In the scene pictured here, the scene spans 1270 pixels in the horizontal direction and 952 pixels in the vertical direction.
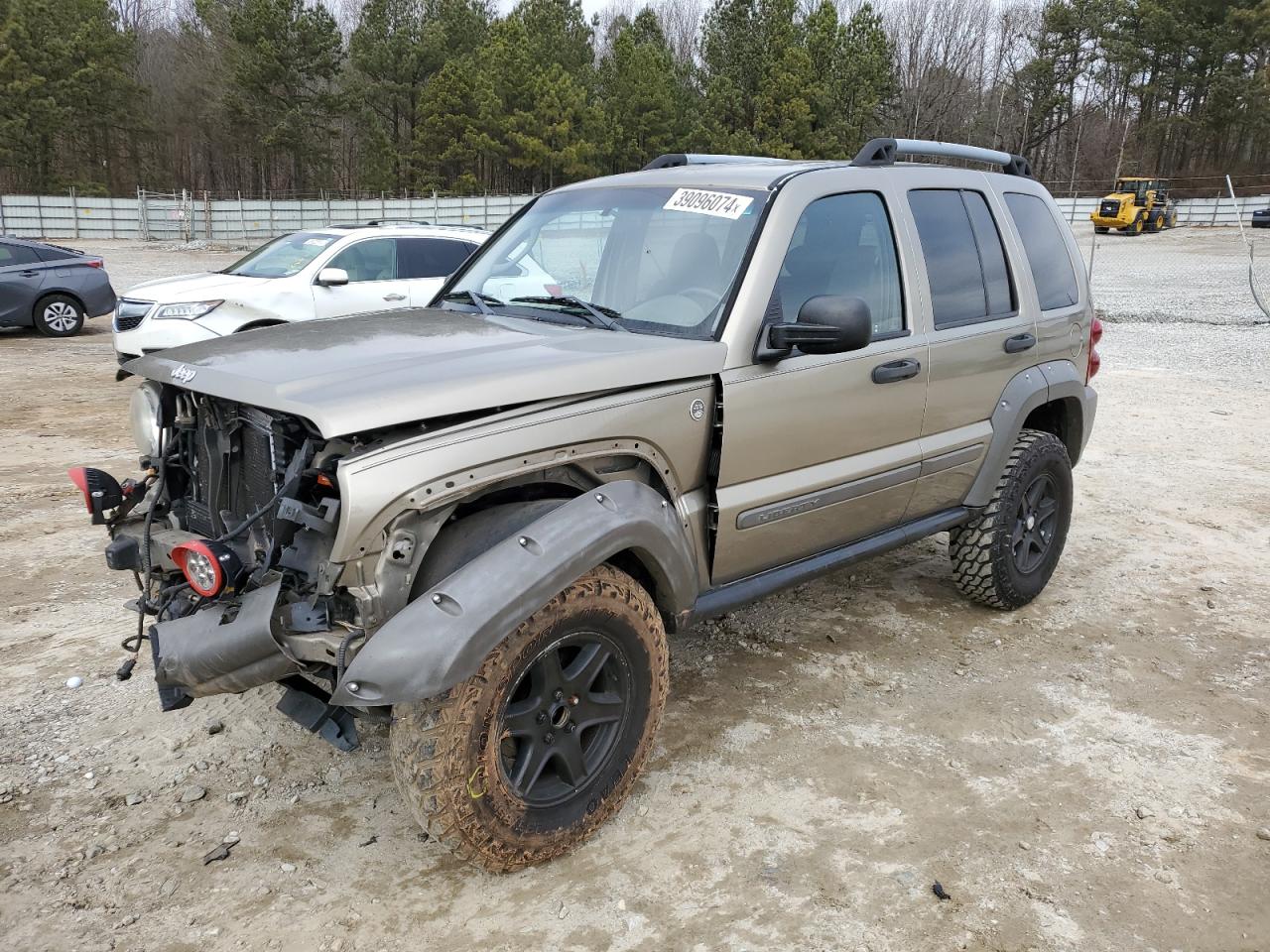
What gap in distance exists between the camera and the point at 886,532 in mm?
4109

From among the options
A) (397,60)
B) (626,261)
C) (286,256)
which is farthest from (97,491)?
(397,60)

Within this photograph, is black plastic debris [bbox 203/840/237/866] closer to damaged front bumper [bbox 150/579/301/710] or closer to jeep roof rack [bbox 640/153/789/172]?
damaged front bumper [bbox 150/579/301/710]

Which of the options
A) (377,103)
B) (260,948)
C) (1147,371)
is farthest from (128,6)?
(260,948)

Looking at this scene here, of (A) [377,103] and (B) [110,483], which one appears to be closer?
(B) [110,483]

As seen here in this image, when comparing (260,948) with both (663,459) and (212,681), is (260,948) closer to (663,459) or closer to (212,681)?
(212,681)

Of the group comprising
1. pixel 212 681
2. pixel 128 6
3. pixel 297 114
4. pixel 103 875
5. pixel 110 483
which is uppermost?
pixel 128 6

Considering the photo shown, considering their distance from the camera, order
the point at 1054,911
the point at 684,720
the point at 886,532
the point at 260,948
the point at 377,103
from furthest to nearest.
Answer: the point at 377,103 < the point at 886,532 < the point at 684,720 < the point at 1054,911 < the point at 260,948

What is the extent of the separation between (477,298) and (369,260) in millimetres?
6471

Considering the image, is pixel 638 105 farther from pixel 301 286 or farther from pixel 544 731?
pixel 544 731

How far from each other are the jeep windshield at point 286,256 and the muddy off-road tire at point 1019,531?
24.0ft

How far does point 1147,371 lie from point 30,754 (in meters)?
11.8

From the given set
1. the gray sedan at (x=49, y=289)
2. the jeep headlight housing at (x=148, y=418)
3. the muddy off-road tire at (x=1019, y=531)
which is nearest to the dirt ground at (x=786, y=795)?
the muddy off-road tire at (x=1019, y=531)

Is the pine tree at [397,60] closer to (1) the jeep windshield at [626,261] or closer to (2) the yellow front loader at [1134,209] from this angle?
(2) the yellow front loader at [1134,209]

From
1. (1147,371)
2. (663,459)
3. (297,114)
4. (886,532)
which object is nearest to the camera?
(663,459)
